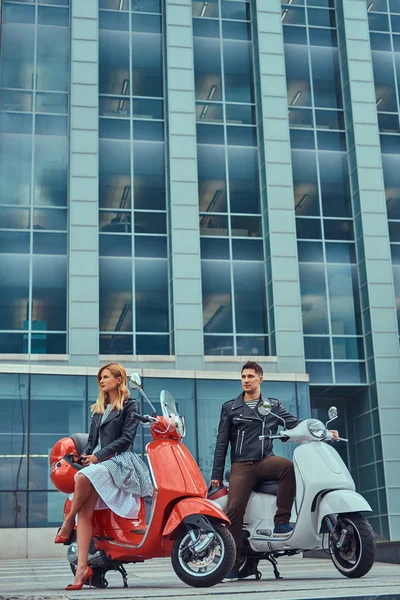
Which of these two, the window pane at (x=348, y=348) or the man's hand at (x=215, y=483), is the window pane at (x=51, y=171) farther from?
the man's hand at (x=215, y=483)

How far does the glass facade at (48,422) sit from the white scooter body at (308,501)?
12.0 m

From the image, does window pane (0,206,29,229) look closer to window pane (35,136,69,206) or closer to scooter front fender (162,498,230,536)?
window pane (35,136,69,206)

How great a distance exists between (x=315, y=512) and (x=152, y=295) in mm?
14691

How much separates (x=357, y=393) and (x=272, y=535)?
52.7ft

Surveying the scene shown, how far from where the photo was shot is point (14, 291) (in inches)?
771

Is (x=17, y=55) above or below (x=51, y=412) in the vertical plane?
above

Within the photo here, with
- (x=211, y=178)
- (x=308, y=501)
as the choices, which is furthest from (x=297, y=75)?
(x=308, y=501)

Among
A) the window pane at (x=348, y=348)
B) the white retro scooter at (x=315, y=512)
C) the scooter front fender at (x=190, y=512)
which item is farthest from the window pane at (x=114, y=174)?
the scooter front fender at (x=190, y=512)

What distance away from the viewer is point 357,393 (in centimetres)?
2156

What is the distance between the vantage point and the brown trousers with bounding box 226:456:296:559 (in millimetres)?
5965

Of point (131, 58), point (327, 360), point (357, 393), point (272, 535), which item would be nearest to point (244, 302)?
point (327, 360)

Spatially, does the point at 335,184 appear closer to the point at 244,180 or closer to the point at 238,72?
the point at 244,180

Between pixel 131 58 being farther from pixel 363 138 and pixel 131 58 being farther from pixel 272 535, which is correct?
pixel 272 535

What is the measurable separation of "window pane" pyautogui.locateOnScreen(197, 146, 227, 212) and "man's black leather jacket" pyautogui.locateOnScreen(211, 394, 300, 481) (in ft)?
49.2
